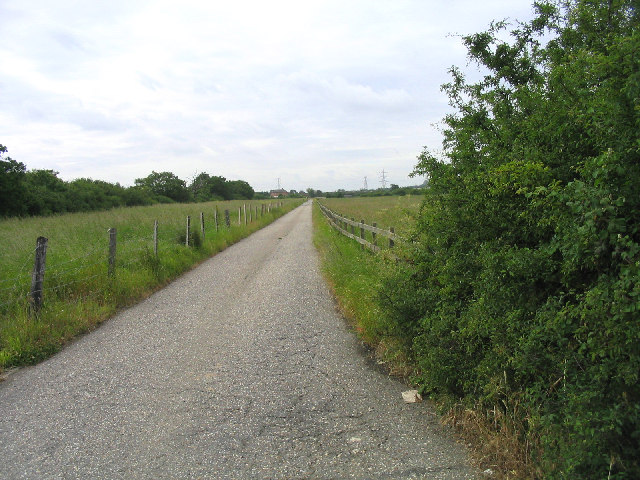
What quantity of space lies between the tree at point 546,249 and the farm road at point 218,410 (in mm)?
708

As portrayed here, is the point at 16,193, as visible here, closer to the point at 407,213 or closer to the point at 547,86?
the point at 407,213

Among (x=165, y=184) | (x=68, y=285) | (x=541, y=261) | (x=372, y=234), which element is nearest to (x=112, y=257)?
(x=68, y=285)

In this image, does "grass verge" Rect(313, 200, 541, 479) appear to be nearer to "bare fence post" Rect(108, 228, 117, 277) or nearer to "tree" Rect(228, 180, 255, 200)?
"bare fence post" Rect(108, 228, 117, 277)

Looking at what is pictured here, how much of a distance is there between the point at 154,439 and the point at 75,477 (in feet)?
2.05

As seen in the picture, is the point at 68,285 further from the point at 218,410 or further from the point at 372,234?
the point at 372,234

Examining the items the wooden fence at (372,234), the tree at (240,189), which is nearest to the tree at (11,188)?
the wooden fence at (372,234)

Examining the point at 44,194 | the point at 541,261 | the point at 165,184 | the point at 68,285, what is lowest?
the point at 68,285

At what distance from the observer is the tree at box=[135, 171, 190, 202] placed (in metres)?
90.2

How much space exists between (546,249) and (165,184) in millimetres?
93351

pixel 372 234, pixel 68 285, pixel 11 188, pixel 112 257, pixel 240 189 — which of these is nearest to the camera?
pixel 68 285

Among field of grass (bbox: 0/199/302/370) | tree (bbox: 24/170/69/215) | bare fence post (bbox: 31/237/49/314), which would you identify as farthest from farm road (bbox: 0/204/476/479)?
tree (bbox: 24/170/69/215)

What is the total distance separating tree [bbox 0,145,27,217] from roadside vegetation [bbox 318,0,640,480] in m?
34.1

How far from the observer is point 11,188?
32.0 meters

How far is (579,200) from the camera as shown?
2.66 metres
